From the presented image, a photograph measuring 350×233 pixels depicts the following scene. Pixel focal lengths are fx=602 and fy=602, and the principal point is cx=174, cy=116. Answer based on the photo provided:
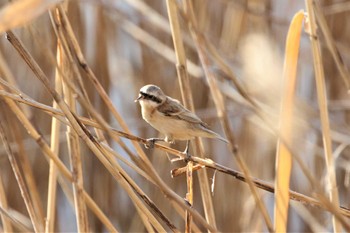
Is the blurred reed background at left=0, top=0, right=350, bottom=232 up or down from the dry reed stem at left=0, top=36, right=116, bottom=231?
up

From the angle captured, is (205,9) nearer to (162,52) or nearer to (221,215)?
(162,52)

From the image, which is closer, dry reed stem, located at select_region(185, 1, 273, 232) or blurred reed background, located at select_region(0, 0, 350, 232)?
dry reed stem, located at select_region(185, 1, 273, 232)

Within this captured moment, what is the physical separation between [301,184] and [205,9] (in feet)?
3.09

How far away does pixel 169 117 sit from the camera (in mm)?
1707

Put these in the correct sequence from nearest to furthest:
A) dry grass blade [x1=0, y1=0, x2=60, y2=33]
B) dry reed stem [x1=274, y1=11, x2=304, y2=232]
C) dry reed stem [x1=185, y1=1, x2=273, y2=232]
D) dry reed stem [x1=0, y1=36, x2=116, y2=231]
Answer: dry grass blade [x1=0, y1=0, x2=60, y2=33] < dry reed stem [x1=185, y1=1, x2=273, y2=232] < dry reed stem [x1=274, y1=11, x2=304, y2=232] < dry reed stem [x1=0, y1=36, x2=116, y2=231]

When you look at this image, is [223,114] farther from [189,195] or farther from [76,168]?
[76,168]

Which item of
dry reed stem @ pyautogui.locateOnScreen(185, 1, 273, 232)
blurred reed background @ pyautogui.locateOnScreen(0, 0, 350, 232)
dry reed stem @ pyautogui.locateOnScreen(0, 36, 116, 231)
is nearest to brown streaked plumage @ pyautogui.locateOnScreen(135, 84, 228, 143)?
dry reed stem @ pyautogui.locateOnScreen(0, 36, 116, 231)

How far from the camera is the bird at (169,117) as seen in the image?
1649mm

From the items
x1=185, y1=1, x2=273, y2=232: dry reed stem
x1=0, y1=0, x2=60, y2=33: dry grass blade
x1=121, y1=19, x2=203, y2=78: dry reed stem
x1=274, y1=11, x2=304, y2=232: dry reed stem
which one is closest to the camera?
x1=0, y1=0, x2=60, y2=33: dry grass blade

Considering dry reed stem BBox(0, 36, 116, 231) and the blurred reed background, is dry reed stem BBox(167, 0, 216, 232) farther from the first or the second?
the blurred reed background

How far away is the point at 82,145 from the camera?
2889 millimetres

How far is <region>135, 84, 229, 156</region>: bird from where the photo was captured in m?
1.65

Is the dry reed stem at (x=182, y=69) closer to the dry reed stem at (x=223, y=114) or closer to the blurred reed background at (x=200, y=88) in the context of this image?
the dry reed stem at (x=223, y=114)

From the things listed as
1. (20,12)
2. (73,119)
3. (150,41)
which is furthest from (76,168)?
(150,41)
